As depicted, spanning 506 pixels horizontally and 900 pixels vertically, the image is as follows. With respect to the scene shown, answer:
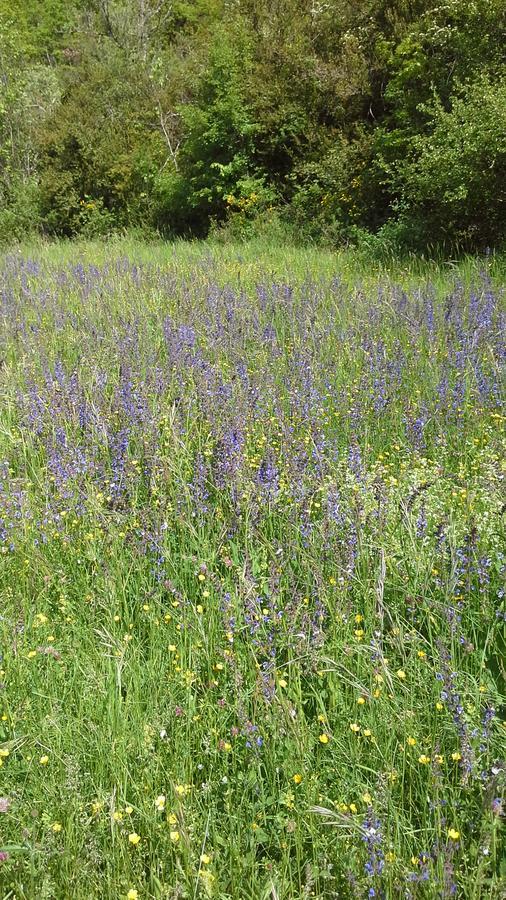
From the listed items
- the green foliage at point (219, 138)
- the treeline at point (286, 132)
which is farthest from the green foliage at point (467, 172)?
the green foliage at point (219, 138)

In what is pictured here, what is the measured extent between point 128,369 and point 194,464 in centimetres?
101

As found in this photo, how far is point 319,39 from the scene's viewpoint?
12578mm

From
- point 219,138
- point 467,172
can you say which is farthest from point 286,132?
point 467,172

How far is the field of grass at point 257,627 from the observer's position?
1476 mm

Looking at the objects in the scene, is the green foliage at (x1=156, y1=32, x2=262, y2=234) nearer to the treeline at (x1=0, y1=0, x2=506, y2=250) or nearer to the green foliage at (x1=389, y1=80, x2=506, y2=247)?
the treeline at (x1=0, y1=0, x2=506, y2=250)

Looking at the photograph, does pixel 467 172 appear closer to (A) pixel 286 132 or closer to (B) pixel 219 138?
(A) pixel 286 132

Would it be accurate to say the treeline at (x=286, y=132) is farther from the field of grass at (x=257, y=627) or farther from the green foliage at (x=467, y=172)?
the field of grass at (x=257, y=627)

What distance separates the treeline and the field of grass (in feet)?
15.0

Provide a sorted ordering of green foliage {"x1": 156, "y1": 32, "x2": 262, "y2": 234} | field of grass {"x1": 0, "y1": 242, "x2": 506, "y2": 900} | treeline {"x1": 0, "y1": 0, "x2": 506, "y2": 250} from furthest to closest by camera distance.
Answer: green foliage {"x1": 156, "y1": 32, "x2": 262, "y2": 234} < treeline {"x1": 0, "y1": 0, "x2": 506, "y2": 250} < field of grass {"x1": 0, "y1": 242, "x2": 506, "y2": 900}

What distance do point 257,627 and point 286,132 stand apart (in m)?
12.5

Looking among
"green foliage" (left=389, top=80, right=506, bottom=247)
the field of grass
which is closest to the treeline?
"green foliage" (left=389, top=80, right=506, bottom=247)

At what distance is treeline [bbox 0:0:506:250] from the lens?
8.27 metres

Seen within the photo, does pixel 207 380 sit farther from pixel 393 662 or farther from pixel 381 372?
pixel 393 662

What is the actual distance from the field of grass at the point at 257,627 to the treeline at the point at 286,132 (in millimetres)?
4585
